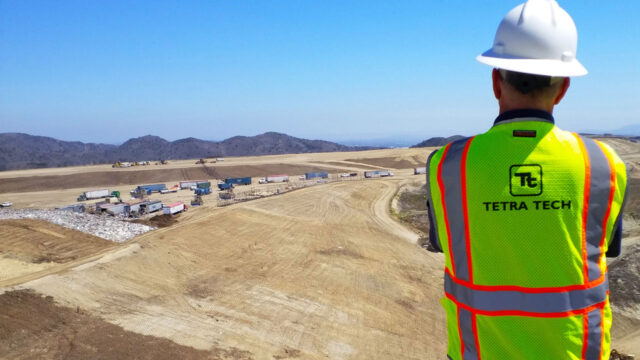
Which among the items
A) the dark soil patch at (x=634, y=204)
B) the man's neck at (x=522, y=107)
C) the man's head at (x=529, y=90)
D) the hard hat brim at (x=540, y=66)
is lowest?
the dark soil patch at (x=634, y=204)

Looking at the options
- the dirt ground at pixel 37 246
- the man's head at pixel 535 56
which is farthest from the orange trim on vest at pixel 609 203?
the dirt ground at pixel 37 246

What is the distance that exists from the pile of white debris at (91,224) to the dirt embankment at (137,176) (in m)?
47.2

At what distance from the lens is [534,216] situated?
1.82 m

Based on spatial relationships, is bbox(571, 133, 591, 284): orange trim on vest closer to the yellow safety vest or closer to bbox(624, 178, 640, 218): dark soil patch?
the yellow safety vest

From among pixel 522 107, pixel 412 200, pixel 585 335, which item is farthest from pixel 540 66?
pixel 412 200

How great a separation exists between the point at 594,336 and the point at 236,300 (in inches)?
749

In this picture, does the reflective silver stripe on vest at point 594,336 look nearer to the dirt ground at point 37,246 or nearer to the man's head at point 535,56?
the man's head at point 535,56

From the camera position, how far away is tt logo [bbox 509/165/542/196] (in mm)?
1819

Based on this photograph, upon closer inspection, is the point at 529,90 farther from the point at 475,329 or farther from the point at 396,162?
the point at 396,162

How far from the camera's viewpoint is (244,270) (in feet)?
77.6

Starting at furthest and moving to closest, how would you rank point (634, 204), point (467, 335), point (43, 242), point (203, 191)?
point (203, 191) < point (634, 204) < point (43, 242) < point (467, 335)

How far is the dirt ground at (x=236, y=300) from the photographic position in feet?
47.9

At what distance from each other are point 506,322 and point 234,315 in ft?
56.8

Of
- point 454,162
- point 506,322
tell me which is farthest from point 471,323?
point 454,162
